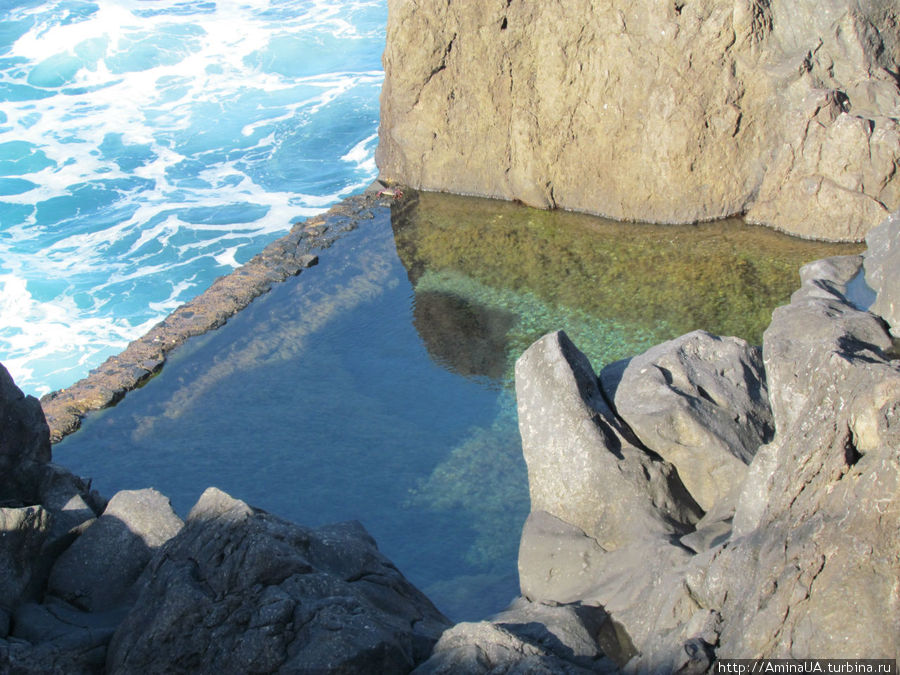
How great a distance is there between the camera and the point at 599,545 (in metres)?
9.02

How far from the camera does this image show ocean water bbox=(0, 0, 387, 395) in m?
20.0

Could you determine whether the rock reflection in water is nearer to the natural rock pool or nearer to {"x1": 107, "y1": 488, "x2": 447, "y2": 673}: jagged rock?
the natural rock pool

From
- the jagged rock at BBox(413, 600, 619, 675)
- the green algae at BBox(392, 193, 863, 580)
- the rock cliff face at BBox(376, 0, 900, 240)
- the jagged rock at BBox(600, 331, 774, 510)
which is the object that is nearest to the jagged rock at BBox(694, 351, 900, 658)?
the jagged rock at BBox(413, 600, 619, 675)

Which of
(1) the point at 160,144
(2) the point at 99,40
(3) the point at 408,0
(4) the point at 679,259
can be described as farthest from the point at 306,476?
(2) the point at 99,40

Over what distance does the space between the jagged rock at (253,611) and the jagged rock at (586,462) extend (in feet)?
8.13

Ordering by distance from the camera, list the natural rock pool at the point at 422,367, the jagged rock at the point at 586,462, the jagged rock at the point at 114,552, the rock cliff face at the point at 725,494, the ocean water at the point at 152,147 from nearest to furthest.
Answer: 1. the rock cliff face at the point at 725,494
2. the jagged rock at the point at 114,552
3. the jagged rock at the point at 586,462
4. the natural rock pool at the point at 422,367
5. the ocean water at the point at 152,147

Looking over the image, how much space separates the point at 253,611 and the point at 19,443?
13.5 feet

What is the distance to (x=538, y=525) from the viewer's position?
948 centimetres

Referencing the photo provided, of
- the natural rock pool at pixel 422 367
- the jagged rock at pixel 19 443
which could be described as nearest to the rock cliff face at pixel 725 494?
the natural rock pool at pixel 422 367

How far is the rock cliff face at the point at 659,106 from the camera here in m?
15.8

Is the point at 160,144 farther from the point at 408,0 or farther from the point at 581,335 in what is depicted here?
the point at 581,335

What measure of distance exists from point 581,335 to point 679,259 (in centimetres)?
339

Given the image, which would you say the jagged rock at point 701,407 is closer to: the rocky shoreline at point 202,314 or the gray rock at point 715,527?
the gray rock at point 715,527

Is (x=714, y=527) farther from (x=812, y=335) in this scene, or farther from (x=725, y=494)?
(x=812, y=335)
